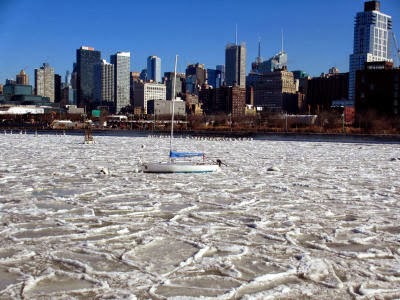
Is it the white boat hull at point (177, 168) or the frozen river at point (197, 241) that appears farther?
the white boat hull at point (177, 168)

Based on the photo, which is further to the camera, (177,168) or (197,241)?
(177,168)

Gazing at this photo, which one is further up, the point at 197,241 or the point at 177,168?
the point at 177,168

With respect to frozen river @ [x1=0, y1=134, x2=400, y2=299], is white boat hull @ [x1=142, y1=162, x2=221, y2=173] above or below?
above

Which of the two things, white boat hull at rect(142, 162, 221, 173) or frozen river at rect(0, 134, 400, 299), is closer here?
frozen river at rect(0, 134, 400, 299)

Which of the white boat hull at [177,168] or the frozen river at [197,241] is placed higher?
the white boat hull at [177,168]

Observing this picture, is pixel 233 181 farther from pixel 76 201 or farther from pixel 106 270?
pixel 106 270
